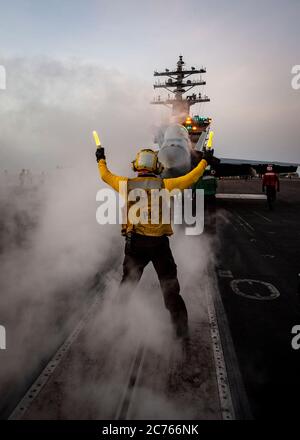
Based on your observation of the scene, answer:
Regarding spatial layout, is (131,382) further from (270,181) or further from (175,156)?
(270,181)

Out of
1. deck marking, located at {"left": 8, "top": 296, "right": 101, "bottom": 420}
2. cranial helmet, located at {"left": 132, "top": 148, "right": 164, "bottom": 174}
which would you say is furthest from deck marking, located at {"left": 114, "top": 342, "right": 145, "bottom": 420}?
cranial helmet, located at {"left": 132, "top": 148, "right": 164, "bottom": 174}

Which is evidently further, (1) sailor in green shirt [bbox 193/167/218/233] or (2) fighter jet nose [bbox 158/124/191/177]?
(1) sailor in green shirt [bbox 193/167/218/233]

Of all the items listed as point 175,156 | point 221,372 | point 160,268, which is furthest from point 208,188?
point 221,372

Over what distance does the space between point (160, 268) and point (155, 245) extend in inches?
11.3

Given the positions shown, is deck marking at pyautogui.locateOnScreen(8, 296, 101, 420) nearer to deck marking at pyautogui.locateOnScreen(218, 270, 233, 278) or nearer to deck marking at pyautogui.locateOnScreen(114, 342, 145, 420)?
deck marking at pyautogui.locateOnScreen(114, 342, 145, 420)

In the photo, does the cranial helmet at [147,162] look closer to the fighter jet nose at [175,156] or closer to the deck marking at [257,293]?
the deck marking at [257,293]

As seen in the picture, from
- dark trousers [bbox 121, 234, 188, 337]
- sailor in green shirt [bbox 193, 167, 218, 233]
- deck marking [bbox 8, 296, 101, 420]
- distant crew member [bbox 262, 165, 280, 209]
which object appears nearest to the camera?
deck marking [bbox 8, 296, 101, 420]

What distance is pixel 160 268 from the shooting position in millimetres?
3508

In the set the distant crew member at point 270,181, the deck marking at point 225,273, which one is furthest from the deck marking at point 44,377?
the distant crew member at point 270,181

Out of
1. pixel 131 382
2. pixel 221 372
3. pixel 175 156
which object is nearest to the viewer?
pixel 131 382

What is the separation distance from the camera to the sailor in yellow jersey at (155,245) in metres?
3.42

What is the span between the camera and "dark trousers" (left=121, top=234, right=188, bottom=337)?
134 inches

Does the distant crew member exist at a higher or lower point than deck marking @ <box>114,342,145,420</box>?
higher
